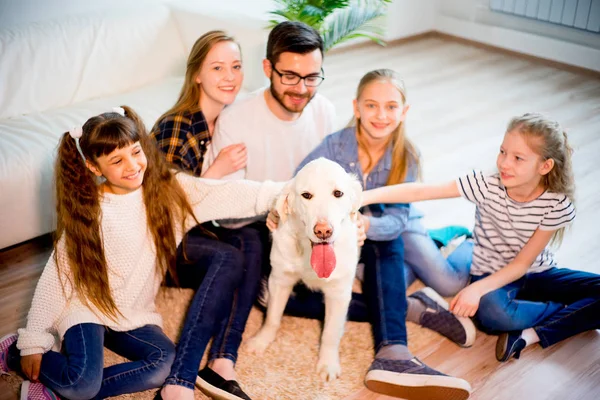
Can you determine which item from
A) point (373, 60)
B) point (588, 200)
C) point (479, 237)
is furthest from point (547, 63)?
point (479, 237)

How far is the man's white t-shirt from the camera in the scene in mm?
2344

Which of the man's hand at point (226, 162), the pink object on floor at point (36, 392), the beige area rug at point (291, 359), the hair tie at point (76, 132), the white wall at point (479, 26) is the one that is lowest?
the beige area rug at point (291, 359)

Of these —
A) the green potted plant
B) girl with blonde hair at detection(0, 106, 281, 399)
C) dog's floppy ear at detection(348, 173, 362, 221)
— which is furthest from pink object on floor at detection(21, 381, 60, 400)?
the green potted plant

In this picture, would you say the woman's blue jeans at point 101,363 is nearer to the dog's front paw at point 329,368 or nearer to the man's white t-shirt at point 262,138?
the dog's front paw at point 329,368

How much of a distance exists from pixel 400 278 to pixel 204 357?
0.78 m

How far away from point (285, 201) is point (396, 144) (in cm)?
66

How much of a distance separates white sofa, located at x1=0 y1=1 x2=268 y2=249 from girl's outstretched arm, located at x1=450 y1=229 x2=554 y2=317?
165 centimetres

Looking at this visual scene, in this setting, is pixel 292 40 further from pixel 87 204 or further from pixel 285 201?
pixel 87 204

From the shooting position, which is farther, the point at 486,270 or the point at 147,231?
the point at 486,270

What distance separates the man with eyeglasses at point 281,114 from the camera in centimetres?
221

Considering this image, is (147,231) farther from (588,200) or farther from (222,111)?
(588,200)

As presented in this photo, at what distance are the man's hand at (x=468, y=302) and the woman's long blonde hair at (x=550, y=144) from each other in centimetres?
47

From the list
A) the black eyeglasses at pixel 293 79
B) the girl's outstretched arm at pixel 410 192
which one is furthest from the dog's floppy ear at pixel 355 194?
the black eyeglasses at pixel 293 79

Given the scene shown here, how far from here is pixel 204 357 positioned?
2086 mm
